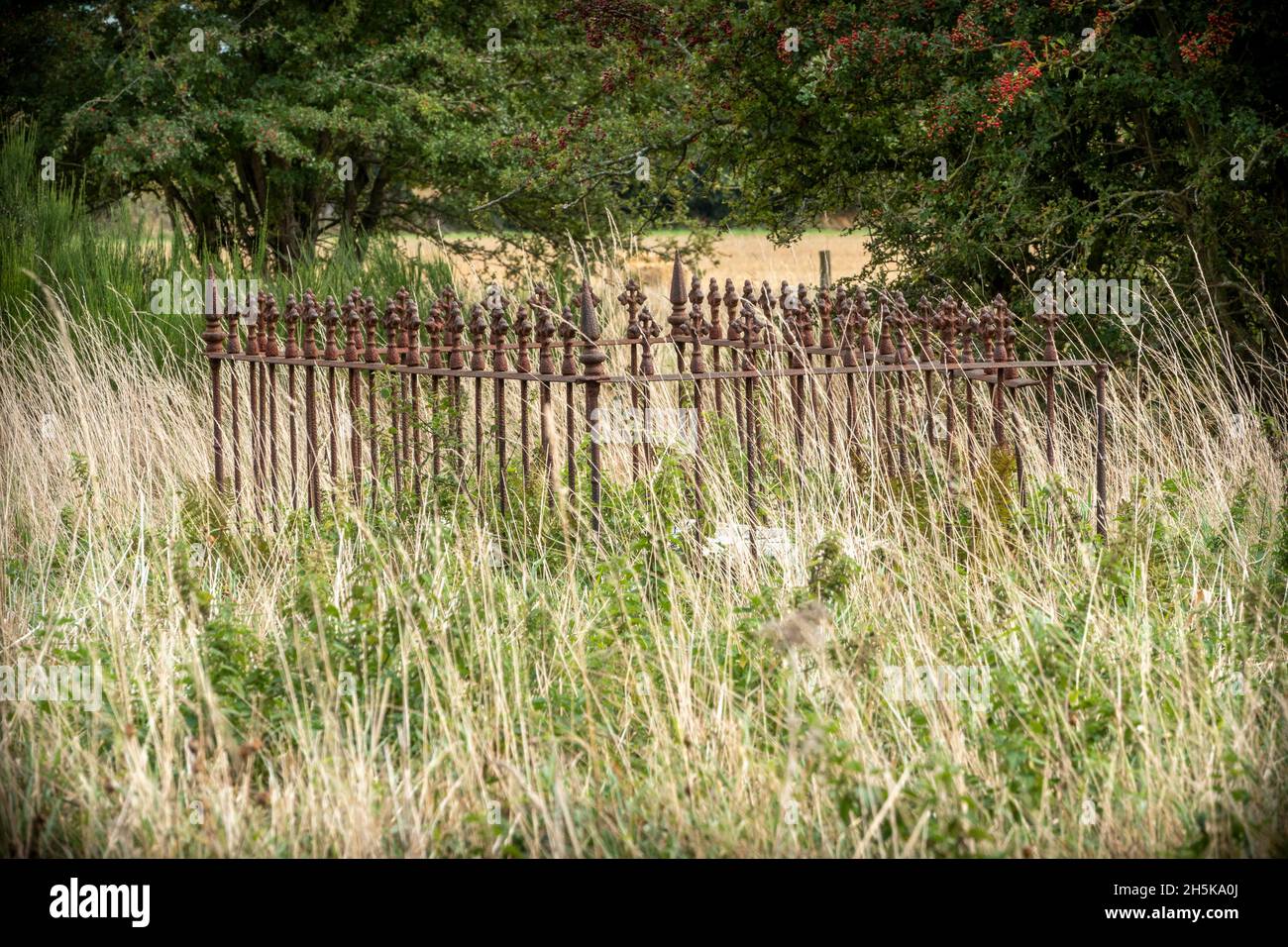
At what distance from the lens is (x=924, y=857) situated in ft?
9.61

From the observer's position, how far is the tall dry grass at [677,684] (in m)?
3.12

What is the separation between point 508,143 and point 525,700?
8.74m

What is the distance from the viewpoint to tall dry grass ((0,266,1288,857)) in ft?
10.2

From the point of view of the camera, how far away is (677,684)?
3.87 meters

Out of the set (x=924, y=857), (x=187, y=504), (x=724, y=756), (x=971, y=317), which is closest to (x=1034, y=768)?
(x=924, y=857)

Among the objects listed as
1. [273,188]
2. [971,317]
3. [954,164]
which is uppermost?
[273,188]

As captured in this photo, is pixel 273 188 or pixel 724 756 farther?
pixel 273 188

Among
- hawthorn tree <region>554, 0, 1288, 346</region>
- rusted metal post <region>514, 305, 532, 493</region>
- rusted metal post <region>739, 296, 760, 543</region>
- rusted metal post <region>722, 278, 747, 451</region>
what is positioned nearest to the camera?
rusted metal post <region>514, 305, 532, 493</region>

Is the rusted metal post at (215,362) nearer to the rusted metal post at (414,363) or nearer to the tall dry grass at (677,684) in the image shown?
the tall dry grass at (677,684)

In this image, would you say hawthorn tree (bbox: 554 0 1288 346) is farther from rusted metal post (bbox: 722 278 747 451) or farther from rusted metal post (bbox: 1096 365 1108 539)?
rusted metal post (bbox: 1096 365 1108 539)

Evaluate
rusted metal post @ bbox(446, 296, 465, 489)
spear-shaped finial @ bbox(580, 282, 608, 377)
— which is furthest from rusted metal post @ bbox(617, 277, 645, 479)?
rusted metal post @ bbox(446, 296, 465, 489)
